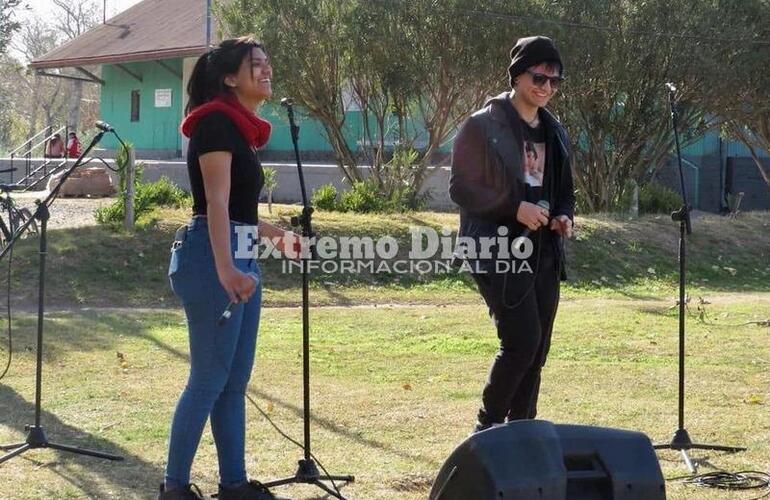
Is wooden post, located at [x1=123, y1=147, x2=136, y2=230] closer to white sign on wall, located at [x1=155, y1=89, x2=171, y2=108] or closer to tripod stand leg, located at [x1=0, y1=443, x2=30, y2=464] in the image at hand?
tripod stand leg, located at [x1=0, y1=443, x2=30, y2=464]

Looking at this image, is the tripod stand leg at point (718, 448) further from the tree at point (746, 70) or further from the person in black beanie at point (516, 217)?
the tree at point (746, 70)

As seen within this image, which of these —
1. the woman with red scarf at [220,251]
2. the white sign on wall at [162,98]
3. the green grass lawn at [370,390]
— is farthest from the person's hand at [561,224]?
the white sign on wall at [162,98]

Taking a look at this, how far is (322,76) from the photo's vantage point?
18.0 metres

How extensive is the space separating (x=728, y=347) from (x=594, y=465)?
6.48m

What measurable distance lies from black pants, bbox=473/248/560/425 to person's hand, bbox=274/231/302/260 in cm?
81

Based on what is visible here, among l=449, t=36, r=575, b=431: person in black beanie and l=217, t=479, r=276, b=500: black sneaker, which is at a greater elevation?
l=449, t=36, r=575, b=431: person in black beanie

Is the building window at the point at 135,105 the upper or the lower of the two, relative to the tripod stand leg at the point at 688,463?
upper

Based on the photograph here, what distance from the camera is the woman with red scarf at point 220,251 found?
167 inches

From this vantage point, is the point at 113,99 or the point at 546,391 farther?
the point at 113,99

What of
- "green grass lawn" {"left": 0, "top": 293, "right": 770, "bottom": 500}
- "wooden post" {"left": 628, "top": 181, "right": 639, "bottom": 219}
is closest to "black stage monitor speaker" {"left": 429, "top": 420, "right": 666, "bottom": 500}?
"green grass lawn" {"left": 0, "top": 293, "right": 770, "bottom": 500}

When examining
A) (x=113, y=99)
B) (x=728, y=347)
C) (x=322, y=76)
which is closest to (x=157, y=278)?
(x=322, y=76)

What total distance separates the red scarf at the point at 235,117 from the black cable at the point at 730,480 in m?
2.59

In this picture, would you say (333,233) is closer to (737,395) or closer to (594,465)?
(737,395)

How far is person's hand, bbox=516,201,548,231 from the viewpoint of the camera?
4883 millimetres
